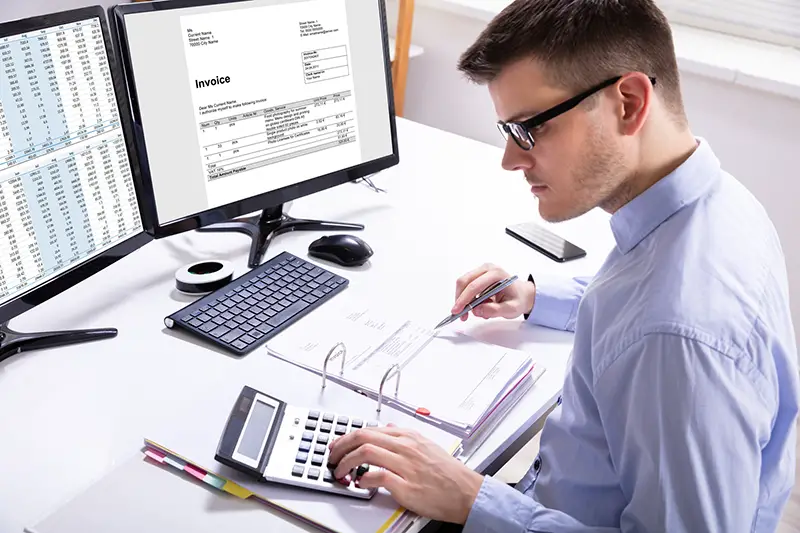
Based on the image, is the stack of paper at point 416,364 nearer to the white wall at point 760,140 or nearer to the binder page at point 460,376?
the binder page at point 460,376

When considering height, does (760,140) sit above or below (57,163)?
below

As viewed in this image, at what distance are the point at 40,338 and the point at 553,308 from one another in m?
0.79

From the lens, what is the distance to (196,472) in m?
0.93

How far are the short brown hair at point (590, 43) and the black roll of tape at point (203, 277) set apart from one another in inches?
22.9

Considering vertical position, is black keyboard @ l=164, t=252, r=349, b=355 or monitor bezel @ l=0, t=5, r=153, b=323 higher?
monitor bezel @ l=0, t=5, r=153, b=323

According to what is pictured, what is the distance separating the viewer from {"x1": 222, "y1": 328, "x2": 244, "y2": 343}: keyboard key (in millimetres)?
1179

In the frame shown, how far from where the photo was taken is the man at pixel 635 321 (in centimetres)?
81

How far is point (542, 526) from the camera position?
932mm

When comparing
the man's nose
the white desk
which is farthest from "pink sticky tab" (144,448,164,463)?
the man's nose

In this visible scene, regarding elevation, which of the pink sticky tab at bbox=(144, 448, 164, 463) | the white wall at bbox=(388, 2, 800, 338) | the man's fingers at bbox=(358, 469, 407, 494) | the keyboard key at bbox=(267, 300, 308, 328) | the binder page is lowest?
the white wall at bbox=(388, 2, 800, 338)

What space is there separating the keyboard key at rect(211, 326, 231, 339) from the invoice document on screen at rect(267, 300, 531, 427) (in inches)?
2.7

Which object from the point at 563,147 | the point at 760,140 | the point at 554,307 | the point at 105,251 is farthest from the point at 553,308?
the point at 760,140

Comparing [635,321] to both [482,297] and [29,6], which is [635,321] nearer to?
[482,297]

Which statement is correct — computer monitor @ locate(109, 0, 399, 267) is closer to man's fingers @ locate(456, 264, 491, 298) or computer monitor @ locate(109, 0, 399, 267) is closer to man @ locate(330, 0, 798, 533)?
man's fingers @ locate(456, 264, 491, 298)
